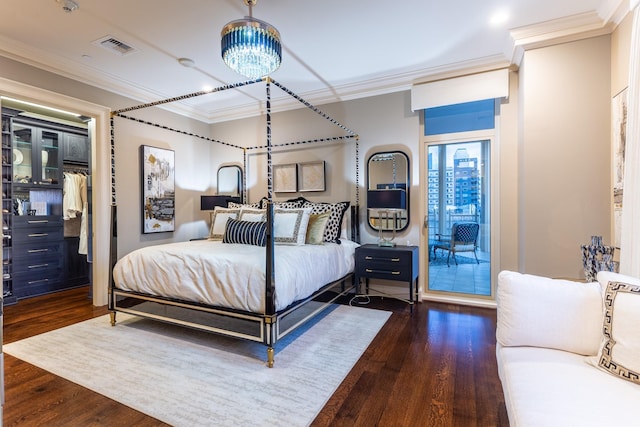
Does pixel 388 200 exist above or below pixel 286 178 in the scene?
below

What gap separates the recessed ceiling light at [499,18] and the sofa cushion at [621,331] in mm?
2368

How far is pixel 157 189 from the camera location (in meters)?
4.61

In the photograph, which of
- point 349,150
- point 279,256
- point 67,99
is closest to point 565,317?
point 279,256

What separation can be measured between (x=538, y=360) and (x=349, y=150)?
3.40 meters

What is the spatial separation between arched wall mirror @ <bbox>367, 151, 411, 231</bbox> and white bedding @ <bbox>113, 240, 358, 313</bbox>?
1.23 meters

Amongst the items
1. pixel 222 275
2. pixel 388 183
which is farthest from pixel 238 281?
pixel 388 183

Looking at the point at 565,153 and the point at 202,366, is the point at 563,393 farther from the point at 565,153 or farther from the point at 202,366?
the point at 565,153

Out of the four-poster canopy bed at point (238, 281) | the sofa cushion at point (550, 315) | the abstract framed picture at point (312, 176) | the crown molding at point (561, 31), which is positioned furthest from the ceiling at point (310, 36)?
the sofa cushion at point (550, 315)

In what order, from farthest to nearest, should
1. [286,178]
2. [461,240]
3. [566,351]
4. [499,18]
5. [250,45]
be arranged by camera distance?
[286,178] → [461,240] → [499,18] → [250,45] → [566,351]

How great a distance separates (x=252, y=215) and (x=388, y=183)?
1.83 meters

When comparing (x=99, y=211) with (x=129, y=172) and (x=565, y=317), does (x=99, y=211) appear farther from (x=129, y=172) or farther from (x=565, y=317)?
(x=565, y=317)

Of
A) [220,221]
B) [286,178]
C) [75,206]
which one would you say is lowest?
[220,221]

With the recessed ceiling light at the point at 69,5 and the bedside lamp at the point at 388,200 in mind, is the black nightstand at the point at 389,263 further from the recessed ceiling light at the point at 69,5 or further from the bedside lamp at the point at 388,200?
the recessed ceiling light at the point at 69,5

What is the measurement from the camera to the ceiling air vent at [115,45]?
306 centimetres
